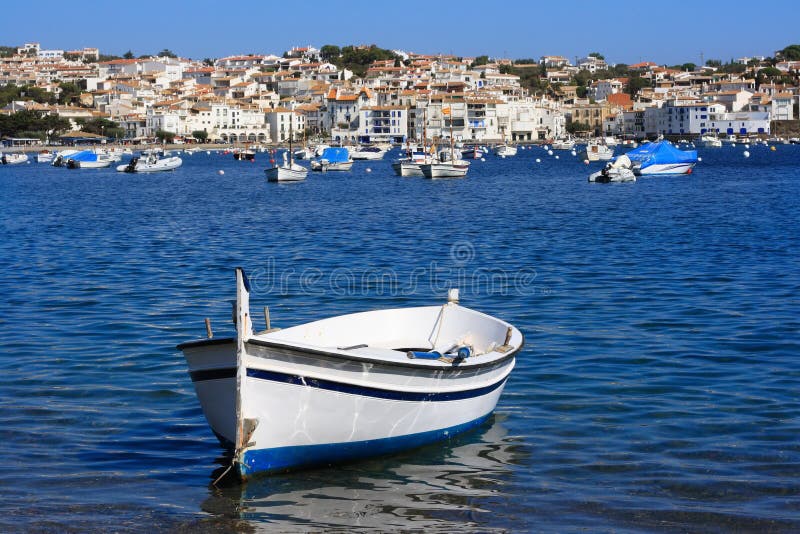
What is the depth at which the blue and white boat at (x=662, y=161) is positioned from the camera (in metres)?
67.6

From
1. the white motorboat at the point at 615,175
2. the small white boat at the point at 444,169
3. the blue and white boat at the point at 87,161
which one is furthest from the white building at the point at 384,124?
the white motorboat at the point at 615,175

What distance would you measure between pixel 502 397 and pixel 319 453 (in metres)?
3.28

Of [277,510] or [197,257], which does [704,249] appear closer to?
[197,257]

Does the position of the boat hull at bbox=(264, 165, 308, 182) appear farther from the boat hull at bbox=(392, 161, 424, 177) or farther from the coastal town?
the coastal town

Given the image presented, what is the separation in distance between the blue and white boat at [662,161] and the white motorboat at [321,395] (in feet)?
195

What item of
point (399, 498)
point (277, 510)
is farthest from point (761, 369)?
point (277, 510)

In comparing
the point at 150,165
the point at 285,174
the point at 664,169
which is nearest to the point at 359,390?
the point at 285,174

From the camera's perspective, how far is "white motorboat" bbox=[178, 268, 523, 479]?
8.59 m

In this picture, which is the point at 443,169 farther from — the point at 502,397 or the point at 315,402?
the point at 315,402

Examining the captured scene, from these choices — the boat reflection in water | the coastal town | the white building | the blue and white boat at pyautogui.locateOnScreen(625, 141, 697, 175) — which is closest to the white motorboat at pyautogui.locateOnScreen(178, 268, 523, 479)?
the boat reflection in water

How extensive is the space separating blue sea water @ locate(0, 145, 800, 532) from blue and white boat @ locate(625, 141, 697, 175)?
112ft

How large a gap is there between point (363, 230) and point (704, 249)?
37.9ft

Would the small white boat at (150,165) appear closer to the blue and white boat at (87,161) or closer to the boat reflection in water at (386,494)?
the blue and white boat at (87,161)

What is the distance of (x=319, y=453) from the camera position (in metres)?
9.22
